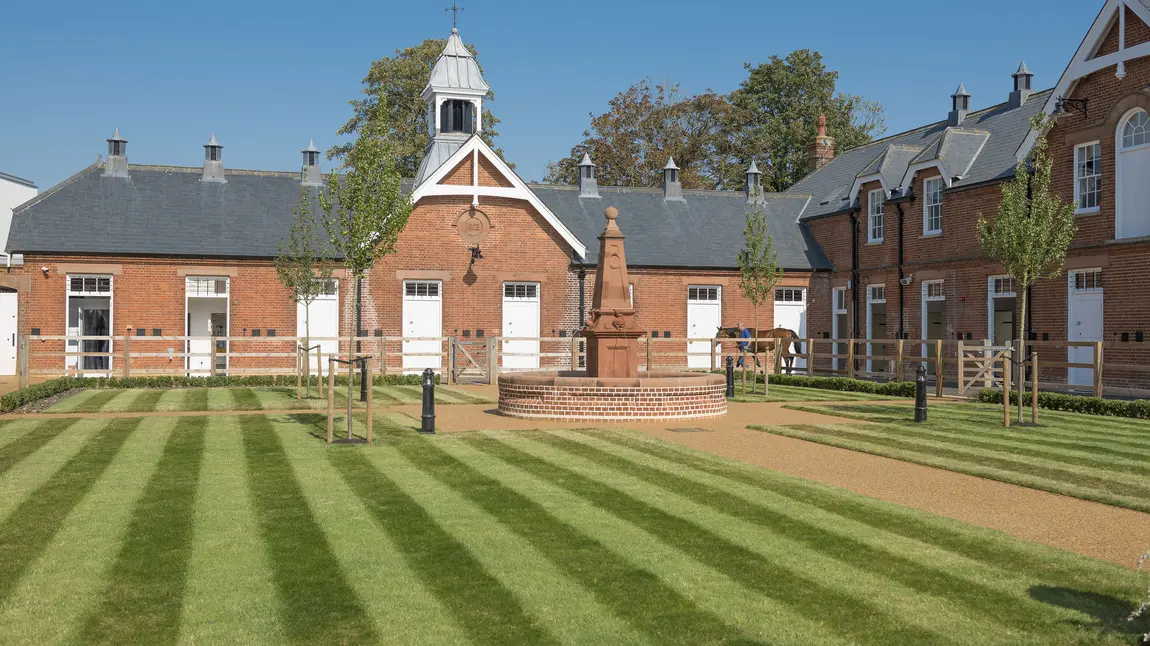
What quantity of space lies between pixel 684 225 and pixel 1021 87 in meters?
12.2

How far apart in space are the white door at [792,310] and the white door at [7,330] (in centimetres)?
2564

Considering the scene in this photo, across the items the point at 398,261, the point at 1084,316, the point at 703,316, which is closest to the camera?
the point at 1084,316

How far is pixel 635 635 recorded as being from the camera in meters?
5.92

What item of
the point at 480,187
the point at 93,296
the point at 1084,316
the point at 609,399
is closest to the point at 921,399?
the point at 609,399

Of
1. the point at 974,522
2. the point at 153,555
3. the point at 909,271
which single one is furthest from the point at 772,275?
the point at 153,555

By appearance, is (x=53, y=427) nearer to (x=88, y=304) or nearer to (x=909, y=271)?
(x=88, y=304)

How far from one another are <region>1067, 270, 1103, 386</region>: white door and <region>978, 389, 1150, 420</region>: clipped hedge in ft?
18.3

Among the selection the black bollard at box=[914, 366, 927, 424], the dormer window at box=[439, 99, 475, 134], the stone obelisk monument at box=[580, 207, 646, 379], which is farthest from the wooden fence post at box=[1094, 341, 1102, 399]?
the dormer window at box=[439, 99, 475, 134]

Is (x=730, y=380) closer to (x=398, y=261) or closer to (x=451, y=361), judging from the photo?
(x=451, y=361)

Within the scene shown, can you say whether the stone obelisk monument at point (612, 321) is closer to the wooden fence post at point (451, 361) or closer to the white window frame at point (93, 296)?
the wooden fence post at point (451, 361)

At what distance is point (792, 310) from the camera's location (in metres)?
37.3

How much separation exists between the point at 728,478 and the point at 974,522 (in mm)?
2845

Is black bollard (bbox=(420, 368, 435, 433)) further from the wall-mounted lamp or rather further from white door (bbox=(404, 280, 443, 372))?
the wall-mounted lamp

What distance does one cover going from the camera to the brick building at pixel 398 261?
30.7 metres
